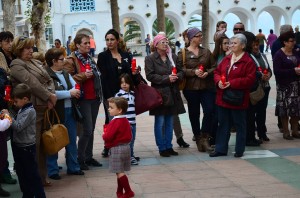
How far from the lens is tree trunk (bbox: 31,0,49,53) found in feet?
47.5

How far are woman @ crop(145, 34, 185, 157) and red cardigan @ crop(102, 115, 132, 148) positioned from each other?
209cm

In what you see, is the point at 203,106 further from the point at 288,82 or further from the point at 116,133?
the point at 116,133

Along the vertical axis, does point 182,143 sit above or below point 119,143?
below

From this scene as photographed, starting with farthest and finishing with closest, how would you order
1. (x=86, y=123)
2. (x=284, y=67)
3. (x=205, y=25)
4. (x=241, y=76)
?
(x=205, y=25)
(x=284, y=67)
(x=241, y=76)
(x=86, y=123)

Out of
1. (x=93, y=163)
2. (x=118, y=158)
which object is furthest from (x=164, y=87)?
(x=118, y=158)

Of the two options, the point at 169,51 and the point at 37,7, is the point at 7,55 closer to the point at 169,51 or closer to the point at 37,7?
the point at 169,51

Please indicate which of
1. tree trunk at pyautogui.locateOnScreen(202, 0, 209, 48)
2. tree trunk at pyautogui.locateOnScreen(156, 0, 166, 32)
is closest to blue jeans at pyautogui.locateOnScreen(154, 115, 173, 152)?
tree trunk at pyautogui.locateOnScreen(156, 0, 166, 32)

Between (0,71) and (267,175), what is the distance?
3.50 meters

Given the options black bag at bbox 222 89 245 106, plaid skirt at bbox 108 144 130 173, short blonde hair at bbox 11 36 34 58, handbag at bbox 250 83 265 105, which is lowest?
plaid skirt at bbox 108 144 130 173

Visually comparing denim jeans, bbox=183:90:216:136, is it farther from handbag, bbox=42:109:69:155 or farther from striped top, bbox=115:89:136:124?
handbag, bbox=42:109:69:155

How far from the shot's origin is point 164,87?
8.41 metres

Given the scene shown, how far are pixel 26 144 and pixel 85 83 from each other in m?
1.87

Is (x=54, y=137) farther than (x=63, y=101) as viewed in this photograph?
No

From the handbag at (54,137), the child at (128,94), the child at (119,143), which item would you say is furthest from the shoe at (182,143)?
the child at (119,143)
